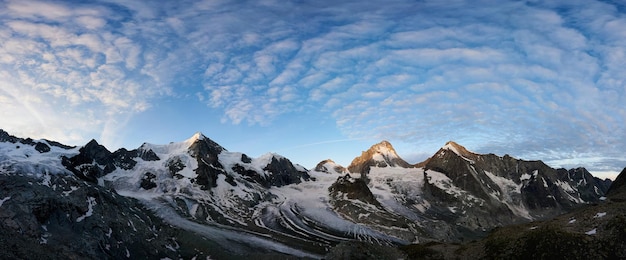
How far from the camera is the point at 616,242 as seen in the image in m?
56.7

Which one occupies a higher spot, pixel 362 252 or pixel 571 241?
pixel 571 241

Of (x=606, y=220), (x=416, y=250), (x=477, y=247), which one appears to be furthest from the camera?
(x=416, y=250)

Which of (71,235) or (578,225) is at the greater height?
(71,235)

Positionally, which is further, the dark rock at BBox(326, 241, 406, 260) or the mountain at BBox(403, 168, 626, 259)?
the dark rock at BBox(326, 241, 406, 260)

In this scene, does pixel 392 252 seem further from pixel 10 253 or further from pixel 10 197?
pixel 10 197

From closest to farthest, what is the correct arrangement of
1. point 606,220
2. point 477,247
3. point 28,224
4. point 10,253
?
1. point 606,220
2. point 477,247
3. point 10,253
4. point 28,224

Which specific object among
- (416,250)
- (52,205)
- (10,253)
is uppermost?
(52,205)

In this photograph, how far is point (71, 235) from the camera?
189m

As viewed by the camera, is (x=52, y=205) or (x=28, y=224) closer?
(x=28, y=224)

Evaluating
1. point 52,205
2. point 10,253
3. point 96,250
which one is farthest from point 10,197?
point 10,253

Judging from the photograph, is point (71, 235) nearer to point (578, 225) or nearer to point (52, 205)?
point (52, 205)

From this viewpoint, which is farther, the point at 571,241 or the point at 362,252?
the point at 362,252

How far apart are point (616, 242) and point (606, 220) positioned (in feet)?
20.5

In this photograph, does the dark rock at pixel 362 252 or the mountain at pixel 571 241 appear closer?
the mountain at pixel 571 241
